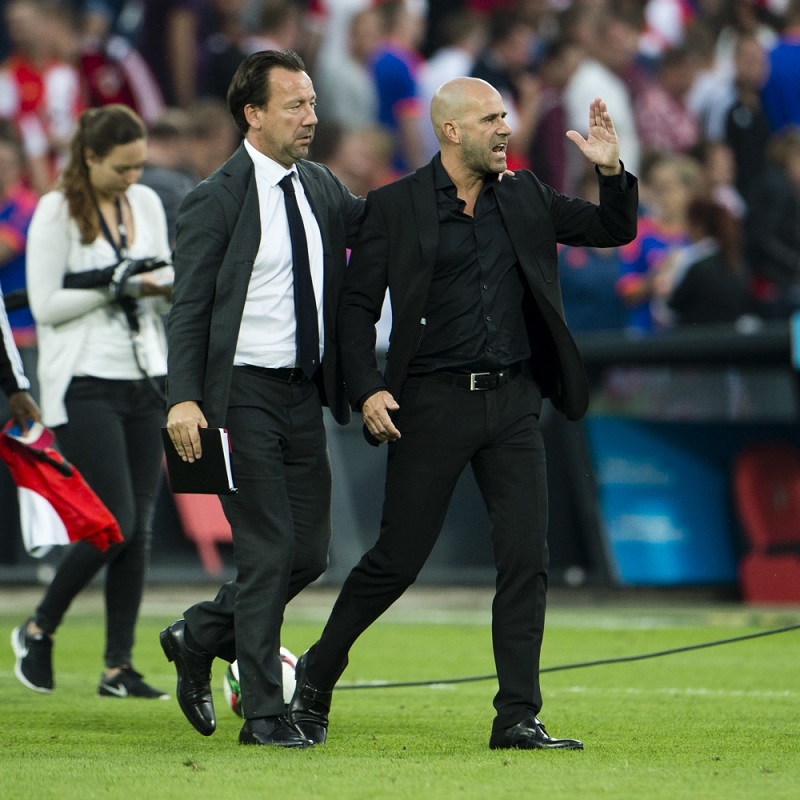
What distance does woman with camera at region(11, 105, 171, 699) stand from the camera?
7480mm

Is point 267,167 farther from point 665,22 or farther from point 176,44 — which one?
point 665,22

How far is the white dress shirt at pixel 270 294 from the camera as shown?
5.97 metres

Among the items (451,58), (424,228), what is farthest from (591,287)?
(424,228)

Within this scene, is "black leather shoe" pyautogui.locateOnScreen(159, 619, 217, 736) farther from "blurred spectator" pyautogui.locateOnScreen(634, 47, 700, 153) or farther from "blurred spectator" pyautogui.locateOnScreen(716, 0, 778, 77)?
"blurred spectator" pyautogui.locateOnScreen(716, 0, 778, 77)

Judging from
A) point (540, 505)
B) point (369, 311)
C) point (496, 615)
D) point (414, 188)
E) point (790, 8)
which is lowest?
point (496, 615)

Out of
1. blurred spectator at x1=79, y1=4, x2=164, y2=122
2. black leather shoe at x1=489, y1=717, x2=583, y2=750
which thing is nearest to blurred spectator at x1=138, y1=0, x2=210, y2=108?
blurred spectator at x1=79, y1=4, x2=164, y2=122

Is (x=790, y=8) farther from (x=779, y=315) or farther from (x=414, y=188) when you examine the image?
(x=414, y=188)

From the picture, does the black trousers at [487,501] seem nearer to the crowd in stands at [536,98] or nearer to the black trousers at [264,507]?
the black trousers at [264,507]

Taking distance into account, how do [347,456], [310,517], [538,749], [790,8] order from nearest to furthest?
1. [538,749]
2. [310,517]
3. [347,456]
4. [790,8]

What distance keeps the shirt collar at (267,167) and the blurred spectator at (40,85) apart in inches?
311

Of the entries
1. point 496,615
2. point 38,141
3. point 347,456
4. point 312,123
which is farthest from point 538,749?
point 38,141

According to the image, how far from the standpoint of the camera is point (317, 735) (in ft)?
19.9

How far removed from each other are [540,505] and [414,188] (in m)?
1.16

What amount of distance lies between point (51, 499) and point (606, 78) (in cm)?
959
